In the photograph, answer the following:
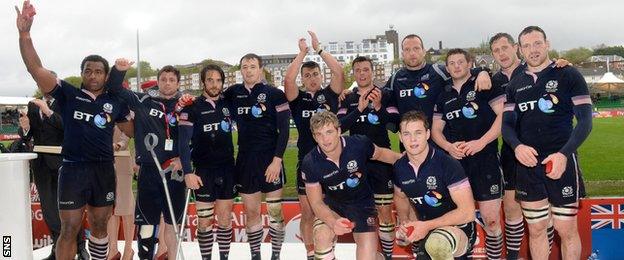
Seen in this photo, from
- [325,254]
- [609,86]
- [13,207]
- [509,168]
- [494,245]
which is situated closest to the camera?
[13,207]

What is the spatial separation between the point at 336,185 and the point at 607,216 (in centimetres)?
415

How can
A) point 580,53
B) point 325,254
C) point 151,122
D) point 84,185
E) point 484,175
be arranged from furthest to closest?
point 580,53, point 151,122, point 484,175, point 84,185, point 325,254

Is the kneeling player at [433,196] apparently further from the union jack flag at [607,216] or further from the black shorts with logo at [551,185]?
the union jack flag at [607,216]

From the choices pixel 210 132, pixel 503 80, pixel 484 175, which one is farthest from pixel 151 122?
pixel 503 80

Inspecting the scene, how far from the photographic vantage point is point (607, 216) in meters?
6.85

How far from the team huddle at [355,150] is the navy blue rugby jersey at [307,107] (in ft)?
0.05

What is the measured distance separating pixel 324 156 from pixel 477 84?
164 cm

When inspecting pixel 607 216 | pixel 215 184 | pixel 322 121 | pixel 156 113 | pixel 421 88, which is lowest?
pixel 607 216

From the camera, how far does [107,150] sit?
517 centimetres

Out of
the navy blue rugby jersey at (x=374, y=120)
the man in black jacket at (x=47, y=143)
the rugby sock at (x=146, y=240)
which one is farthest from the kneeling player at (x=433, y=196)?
the man in black jacket at (x=47, y=143)

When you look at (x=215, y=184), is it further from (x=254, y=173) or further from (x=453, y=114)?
(x=453, y=114)

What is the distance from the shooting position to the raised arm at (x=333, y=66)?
5582 millimetres

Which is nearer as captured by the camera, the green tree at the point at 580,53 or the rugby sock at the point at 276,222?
the rugby sock at the point at 276,222

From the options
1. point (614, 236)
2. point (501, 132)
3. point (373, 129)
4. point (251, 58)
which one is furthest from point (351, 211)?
point (614, 236)
